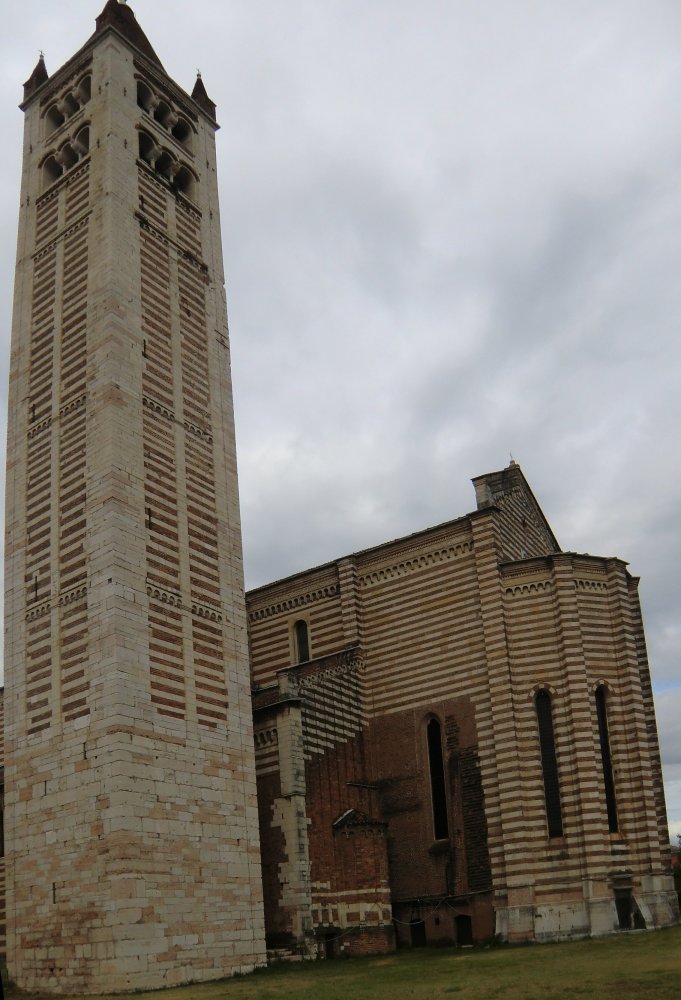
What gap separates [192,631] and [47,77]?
20.0 meters

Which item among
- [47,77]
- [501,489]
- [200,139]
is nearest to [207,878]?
[501,489]

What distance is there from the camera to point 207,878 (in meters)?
23.9

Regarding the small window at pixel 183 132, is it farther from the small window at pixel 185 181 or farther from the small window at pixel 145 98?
the small window at pixel 145 98

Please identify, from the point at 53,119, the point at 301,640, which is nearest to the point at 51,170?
the point at 53,119

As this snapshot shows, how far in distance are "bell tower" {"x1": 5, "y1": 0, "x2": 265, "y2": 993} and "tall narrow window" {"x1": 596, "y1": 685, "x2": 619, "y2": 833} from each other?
936cm

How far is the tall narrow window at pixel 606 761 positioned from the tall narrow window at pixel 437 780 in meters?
4.45

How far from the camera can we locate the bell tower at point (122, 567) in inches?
890

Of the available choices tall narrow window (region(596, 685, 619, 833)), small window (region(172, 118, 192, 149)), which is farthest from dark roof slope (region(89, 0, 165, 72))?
tall narrow window (region(596, 685, 619, 833))

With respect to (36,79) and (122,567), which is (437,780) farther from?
(36,79)

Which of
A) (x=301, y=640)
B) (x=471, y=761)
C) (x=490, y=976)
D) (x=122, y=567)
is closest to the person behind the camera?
(x=490, y=976)

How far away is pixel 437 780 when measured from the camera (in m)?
29.2

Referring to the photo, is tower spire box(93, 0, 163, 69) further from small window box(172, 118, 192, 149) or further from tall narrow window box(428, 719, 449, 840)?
tall narrow window box(428, 719, 449, 840)

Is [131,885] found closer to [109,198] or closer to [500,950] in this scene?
[500,950]

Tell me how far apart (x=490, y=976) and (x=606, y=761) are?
31.2 ft
